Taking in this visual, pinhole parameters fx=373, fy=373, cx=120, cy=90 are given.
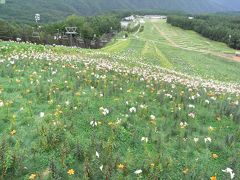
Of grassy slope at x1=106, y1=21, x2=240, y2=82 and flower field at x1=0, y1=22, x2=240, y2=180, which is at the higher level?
flower field at x1=0, y1=22, x2=240, y2=180

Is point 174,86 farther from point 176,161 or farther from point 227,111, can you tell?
point 176,161

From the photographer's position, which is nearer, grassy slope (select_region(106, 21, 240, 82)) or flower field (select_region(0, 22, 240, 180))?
flower field (select_region(0, 22, 240, 180))

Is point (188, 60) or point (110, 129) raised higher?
point (110, 129)

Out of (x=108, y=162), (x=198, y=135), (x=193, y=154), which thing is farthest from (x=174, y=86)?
(x=108, y=162)

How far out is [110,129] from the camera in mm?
11266

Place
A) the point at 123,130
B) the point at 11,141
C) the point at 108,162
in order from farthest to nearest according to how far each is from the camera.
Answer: the point at 123,130 → the point at 11,141 → the point at 108,162

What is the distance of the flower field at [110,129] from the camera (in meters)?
9.41

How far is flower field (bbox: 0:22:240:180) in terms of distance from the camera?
9413mm

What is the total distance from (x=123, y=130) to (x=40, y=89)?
4.37 m

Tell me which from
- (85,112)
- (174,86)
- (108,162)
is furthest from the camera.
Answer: (174,86)

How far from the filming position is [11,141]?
10.2 meters

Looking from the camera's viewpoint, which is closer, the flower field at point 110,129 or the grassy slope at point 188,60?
the flower field at point 110,129

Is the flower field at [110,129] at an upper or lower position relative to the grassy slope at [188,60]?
upper

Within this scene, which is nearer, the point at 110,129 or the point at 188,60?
the point at 110,129
